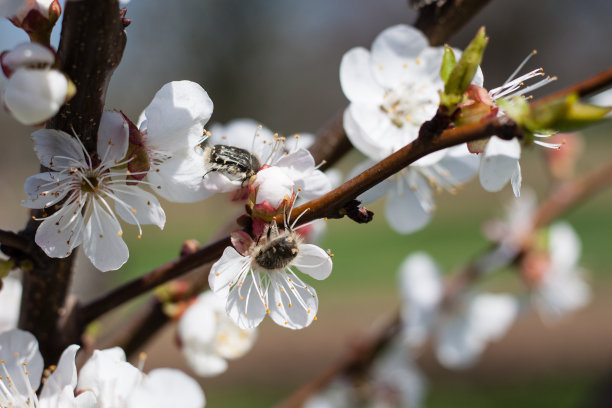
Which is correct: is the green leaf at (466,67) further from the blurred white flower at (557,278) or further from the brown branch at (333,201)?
the blurred white flower at (557,278)

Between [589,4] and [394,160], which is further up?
[394,160]

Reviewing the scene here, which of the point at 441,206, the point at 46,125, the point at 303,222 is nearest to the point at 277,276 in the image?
the point at 303,222

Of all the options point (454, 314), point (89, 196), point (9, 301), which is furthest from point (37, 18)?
point (454, 314)

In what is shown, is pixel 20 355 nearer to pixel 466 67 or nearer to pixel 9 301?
pixel 9 301

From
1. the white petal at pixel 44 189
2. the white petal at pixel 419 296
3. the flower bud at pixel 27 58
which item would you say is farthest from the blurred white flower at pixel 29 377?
the white petal at pixel 419 296

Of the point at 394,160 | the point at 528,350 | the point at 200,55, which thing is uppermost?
the point at 394,160

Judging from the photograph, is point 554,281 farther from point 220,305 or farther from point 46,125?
point 46,125

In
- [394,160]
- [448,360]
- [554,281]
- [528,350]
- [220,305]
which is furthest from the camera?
[528,350]
